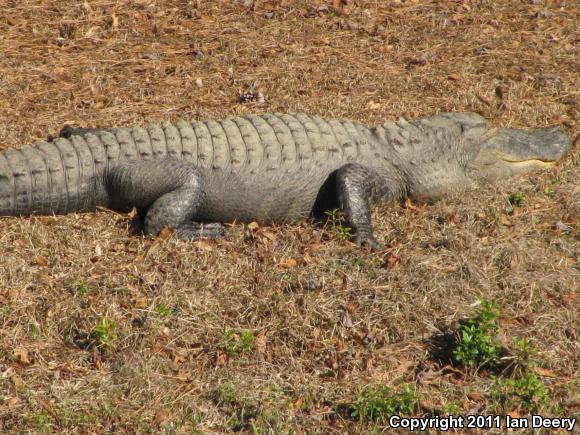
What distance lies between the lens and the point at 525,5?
33.5ft

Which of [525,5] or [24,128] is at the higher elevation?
[525,5]

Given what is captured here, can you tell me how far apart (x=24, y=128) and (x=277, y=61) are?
276cm

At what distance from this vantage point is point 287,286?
218 inches

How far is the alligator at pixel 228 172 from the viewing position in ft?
20.7

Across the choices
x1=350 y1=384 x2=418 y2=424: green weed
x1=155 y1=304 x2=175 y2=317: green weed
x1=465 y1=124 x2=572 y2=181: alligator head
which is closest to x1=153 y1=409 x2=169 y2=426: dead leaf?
x1=155 y1=304 x2=175 y2=317: green weed

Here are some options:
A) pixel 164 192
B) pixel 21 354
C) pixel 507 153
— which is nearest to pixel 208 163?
pixel 164 192

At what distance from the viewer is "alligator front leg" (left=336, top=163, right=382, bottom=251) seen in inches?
243

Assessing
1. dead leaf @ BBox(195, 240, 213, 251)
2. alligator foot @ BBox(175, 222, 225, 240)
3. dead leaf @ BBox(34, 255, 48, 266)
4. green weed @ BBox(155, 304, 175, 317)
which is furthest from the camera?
alligator foot @ BBox(175, 222, 225, 240)

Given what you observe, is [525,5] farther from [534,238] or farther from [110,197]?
[110,197]

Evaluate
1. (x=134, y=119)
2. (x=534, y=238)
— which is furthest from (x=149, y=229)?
(x=534, y=238)

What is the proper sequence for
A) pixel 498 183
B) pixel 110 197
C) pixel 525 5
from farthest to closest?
pixel 525 5 < pixel 498 183 < pixel 110 197

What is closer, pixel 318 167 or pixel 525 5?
pixel 318 167

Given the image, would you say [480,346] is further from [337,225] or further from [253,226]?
[253,226]

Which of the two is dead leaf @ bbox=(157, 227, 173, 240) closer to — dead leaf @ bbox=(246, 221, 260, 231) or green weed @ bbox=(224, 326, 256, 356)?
dead leaf @ bbox=(246, 221, 260, 231)
